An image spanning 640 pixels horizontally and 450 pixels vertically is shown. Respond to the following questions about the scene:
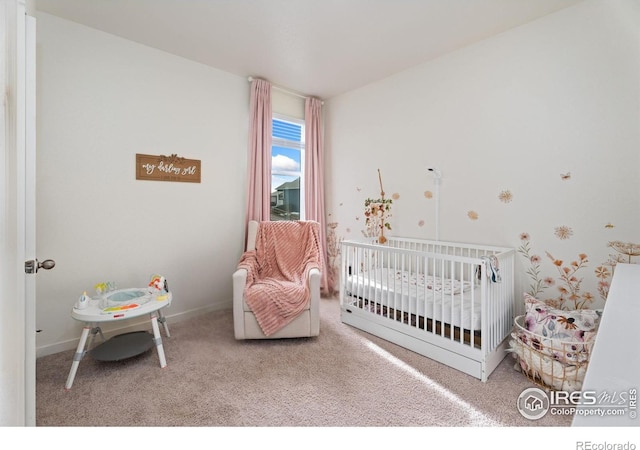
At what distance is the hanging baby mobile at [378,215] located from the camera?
3.18 meters

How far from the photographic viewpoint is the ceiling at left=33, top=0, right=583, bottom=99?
79.4 inches

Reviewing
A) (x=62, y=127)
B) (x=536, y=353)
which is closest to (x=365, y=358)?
(x=536, y=353)

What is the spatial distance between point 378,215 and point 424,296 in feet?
4.25

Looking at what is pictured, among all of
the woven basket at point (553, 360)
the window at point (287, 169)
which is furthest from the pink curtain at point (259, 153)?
the woven basket at point (553, 360)

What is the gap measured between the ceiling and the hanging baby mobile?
1295 mm

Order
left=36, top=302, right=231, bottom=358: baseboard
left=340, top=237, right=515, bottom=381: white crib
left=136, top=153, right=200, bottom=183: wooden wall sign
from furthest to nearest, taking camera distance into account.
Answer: left=136, top=153, right=200, bottom=183: wooden wall sign → left=36, top=302, right=231, bottom=358: baseboard → left=340, top=237, right=515, bottom=381: white crib

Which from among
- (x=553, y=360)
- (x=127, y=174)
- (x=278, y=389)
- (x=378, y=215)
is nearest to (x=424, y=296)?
(x=553, y=360)

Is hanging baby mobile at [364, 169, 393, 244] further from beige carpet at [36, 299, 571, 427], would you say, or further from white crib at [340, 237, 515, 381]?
beige carpet at [36, 299, 571, 427]

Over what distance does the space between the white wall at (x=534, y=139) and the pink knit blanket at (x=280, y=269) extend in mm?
1038

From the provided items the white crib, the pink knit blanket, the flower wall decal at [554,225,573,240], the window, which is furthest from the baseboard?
the flower wall decal at [554,225,573,240]

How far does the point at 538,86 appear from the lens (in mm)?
2158

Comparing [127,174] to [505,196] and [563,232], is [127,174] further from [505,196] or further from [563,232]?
[563,232]

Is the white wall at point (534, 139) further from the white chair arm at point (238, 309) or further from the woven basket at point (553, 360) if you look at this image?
the white chair arm at point (238, 309)

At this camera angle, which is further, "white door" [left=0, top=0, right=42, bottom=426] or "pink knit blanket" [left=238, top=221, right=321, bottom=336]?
"pink knit blanket" [left=238, top=221, right=321, bottom=336]
